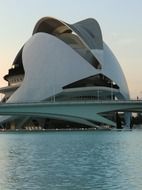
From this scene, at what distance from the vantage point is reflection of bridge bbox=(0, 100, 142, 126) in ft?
237

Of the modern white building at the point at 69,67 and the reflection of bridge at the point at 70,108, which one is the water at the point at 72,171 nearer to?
the reflection of bridge at the point at 70,108

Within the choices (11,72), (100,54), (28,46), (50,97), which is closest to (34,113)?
(50,97)

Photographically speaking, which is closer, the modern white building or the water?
the water

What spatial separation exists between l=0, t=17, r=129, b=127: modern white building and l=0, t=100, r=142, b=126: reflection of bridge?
11679mm

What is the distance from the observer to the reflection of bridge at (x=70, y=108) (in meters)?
72.2

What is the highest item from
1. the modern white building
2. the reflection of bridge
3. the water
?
the modern white building

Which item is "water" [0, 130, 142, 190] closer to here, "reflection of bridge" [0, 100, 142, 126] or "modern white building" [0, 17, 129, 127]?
"reflection of bridge" [0, 100, 142, 126]

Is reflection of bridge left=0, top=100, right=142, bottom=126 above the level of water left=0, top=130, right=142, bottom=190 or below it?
above

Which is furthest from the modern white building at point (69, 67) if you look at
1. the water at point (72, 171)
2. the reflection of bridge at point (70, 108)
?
the water at point (72, 171)

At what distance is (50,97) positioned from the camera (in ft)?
283

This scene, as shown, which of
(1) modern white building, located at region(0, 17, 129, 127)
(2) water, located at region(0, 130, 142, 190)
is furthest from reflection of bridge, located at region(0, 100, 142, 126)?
(2) water, located at region(0, 130, 142, 190)

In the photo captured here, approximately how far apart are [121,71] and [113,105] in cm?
2270

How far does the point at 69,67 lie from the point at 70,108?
16.2m

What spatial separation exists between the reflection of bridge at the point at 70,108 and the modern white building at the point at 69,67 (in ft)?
38.3
